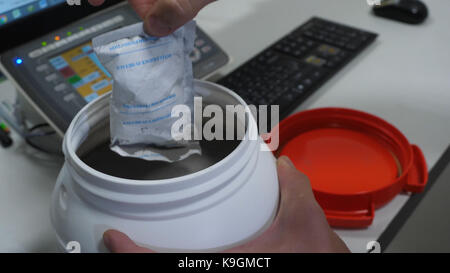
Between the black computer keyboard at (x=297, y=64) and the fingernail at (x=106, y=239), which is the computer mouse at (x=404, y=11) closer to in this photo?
the black computer keyboard at (x=297, y=64)

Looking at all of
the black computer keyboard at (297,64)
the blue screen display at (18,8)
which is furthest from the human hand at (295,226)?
the blue screen display at (18,8)

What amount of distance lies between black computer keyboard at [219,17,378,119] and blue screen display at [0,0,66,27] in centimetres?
26

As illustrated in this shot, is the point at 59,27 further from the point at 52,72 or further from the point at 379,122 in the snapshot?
the point at 379,122

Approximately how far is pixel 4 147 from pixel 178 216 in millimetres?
406

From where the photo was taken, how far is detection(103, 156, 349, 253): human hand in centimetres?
32

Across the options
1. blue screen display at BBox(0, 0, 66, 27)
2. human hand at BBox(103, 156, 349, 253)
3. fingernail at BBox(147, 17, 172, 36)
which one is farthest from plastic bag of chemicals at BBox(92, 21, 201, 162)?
blue screen display at BBox(0, 0, 66, 27)

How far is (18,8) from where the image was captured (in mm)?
508

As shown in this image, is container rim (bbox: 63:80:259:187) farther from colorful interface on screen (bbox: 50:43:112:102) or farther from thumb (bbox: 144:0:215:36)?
colorful interface on screen (bbox: 50:43:112:102)

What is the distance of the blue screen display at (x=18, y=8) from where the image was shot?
0.50 meters

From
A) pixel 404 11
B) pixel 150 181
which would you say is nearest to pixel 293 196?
pixel 150 181

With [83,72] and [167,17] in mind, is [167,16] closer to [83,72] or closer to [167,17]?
[167,17]

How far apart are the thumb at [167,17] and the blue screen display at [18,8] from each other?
0.26 meters
